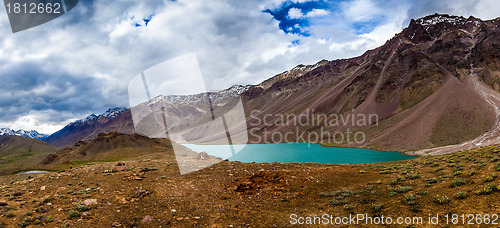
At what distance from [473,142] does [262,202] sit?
77.2 m

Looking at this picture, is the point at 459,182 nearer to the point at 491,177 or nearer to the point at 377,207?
the point at 491,177

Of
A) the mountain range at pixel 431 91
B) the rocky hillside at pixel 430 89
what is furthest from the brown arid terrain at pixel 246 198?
the rocky hillside at pixel 430 89

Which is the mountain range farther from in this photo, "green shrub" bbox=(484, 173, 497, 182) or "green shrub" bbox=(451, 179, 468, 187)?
"green shrub" bbox=(484, 173, 497, 182)

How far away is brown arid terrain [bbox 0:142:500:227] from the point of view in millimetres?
9578

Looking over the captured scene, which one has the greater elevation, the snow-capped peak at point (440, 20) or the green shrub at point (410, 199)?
the snow-capped peak at point (440, 20)

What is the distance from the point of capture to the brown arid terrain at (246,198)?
958cm

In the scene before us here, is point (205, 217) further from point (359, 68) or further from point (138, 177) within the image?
point (359, 68)

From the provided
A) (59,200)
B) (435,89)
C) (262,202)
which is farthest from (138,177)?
(435,89)

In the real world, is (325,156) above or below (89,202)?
below

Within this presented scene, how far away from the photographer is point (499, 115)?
6675 centimetres

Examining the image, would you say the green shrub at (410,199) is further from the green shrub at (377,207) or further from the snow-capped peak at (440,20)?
the snow-capped peak at (440,20)

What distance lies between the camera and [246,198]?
41.2ft

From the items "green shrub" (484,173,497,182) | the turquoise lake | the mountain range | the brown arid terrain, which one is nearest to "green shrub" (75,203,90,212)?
the brown arid terrain

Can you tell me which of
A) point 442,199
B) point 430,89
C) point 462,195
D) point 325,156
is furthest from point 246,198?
point 430,89
